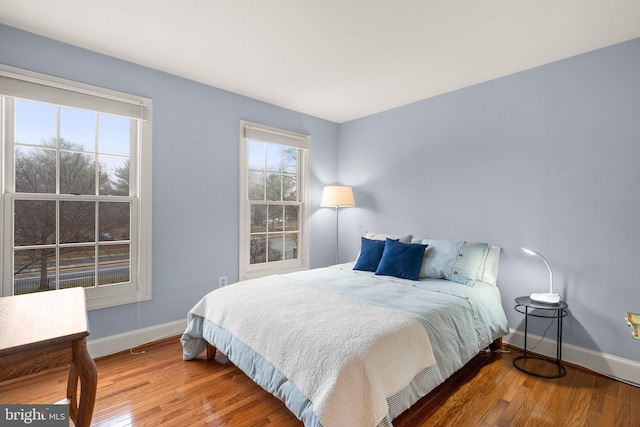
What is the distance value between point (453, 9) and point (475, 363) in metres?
2.67

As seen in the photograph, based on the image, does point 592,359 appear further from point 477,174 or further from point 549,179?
point 477,174

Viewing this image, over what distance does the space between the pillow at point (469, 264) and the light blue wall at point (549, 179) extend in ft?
0.94

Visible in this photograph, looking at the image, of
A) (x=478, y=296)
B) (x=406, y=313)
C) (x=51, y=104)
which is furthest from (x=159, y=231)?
(x=478, y=296)

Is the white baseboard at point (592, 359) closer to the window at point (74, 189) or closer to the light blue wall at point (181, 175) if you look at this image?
the light blue wall at point (181, 175)

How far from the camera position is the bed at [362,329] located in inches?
58.8

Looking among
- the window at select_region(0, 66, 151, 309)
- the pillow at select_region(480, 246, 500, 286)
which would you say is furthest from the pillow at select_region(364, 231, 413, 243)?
the window at select_region(0, 66, 151, 309)

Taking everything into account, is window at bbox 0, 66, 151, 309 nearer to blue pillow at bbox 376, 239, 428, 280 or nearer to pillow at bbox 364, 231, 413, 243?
blue pillow at bbox 376, 239, 428, 280

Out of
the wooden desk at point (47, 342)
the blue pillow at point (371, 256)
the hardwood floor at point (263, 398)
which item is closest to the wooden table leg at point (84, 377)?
the wooden desk at point (47, 342)

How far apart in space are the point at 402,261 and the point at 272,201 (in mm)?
1754

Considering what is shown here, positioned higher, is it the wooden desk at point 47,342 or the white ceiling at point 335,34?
the white ceiling at point 335,34

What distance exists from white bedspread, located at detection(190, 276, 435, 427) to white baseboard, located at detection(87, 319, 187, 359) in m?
0.99

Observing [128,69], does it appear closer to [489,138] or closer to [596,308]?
[489,138]

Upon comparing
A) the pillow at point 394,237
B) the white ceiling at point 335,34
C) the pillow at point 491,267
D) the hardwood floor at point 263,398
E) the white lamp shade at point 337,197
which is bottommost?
the hardwood floor at point 263,398

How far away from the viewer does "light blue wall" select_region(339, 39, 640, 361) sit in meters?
2.34
